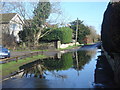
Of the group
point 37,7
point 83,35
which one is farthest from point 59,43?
point 83,35

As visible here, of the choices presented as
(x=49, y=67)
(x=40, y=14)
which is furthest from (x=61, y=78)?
(x=40, y=14)

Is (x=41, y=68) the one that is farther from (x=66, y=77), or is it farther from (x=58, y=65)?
(x=66, y=77)

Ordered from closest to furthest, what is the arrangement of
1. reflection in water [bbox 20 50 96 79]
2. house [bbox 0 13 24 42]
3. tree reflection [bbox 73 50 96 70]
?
reflection in water [bbox 20 50 96 79], tree reflection [bbox 73 50 96 70], house [bbox 0 13 24 42]

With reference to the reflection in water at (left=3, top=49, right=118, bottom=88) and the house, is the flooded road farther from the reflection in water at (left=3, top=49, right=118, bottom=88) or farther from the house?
the house

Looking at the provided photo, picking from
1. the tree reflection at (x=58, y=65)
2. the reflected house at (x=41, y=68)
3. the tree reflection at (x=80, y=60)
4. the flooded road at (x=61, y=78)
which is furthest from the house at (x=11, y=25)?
the flooded road at (x=61, y=78)

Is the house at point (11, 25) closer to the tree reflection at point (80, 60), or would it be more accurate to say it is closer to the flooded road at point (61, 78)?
the tree reflection at point (80, 60)

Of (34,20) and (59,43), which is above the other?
(34,20)

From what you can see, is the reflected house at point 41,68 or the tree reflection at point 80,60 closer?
the reflected house at point 41,68

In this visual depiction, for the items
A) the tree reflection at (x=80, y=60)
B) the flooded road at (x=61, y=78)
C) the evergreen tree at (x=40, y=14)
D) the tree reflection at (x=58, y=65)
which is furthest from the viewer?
the evergreen tree at (x=40, y=14)

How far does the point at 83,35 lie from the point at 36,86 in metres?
66.8

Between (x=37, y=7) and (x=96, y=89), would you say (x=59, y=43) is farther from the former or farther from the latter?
(x=96, y=89)

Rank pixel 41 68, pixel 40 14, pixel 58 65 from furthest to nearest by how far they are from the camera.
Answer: pixel 40 14 → pixel 58 65 → pixel 41 68

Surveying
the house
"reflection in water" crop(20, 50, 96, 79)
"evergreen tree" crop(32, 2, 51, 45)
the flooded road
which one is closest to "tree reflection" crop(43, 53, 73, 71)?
"reflection in water" crop(20, 50, 96, 79)

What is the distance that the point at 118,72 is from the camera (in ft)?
30.9
